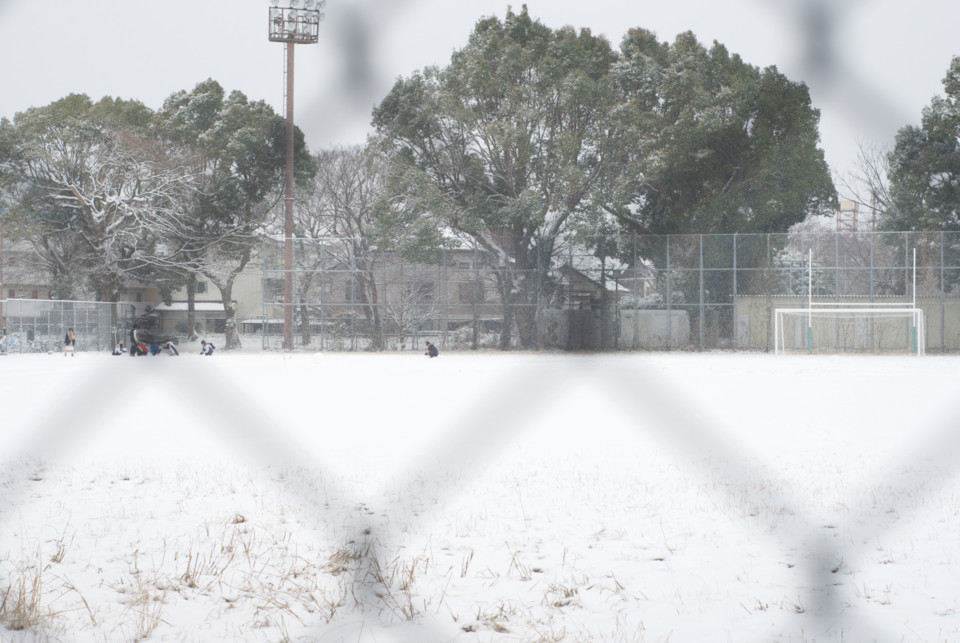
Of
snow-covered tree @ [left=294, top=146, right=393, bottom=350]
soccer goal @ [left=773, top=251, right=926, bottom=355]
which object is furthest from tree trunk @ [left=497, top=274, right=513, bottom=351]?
soccer goal @ [left=773, top=251, right=926, bottom=355]

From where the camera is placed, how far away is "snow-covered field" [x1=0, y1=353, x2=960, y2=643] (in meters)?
2.30

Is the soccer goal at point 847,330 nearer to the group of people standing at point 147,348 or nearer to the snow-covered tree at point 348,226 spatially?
the snow-covered tree at point 348,226

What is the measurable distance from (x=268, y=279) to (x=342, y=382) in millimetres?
9954

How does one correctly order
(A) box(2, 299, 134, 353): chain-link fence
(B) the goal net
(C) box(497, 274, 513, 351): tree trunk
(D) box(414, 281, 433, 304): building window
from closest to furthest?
(C) box(497, 274, 513, 351): tree trunk → (B) the goal net → (A) box(2, 299, 134, 353): chain-link fence → (D) box(414, 281, 433, 304): building window

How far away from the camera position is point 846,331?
20.5 m

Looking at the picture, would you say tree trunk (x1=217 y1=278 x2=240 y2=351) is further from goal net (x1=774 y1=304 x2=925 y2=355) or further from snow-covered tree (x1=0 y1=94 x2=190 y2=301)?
goal net (x1=774 y1=304 x2=925 y2=355)

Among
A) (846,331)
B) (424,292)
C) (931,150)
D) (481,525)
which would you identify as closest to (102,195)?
(424,292)

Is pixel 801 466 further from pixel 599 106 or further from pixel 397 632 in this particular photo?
pixel 599 106

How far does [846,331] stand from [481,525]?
1902 cm

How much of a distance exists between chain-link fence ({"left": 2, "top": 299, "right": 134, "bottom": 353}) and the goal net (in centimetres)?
Result: 1634

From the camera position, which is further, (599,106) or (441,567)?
(599,106)

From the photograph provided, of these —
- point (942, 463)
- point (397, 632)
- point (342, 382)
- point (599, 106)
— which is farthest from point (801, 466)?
point (599, 106)

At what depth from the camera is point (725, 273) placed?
20234mm

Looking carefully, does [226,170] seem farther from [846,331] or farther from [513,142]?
[846,331]
